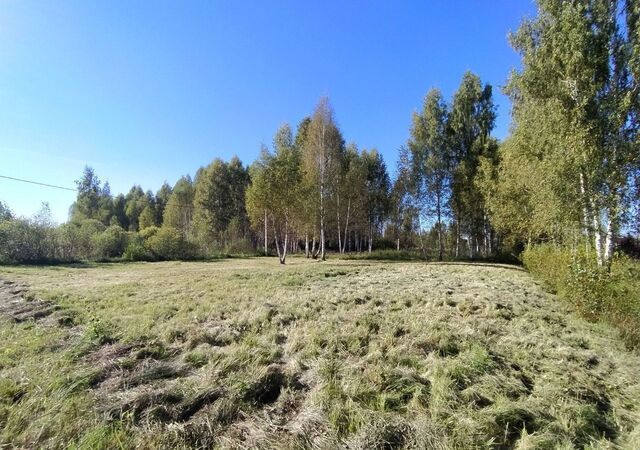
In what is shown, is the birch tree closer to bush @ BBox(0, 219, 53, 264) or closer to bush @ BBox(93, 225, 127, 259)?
bush @ BBox(93, 225, 127, 259)

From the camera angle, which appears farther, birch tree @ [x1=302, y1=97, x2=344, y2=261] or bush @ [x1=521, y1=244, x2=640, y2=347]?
birch tree @ [x1=302, y1=97, x2=344, y2=261]

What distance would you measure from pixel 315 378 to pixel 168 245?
2543 centimetres

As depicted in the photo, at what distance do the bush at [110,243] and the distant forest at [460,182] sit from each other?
5.5 inches

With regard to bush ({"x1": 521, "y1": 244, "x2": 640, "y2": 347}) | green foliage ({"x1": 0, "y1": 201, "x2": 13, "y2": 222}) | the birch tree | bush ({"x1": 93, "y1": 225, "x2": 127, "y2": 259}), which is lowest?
bush ({"x1": 521, "y1": 244, "x2": 640, "y2": 347})

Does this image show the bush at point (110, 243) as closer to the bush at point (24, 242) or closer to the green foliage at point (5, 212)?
the bush at point (24, 242)

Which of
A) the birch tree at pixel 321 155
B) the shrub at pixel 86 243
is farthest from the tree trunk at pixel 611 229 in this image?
the shrub at pixel 86 243

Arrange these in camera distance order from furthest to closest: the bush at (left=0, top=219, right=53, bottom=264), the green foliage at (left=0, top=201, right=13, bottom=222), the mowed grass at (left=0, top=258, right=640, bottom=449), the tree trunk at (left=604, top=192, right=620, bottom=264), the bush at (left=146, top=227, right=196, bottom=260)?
the bush at (left=146, top=227, right=196, bottom=260)
the green foliage at (left=0, top=201, right=13, bottom=222)
the bush at (left=0, top=219, right=53, bottom=264)
the tree trunk at (left=604, top=192, right=620, bottom=264)
the mowed grass at (left=0, top=258, right=640, bottom=449)

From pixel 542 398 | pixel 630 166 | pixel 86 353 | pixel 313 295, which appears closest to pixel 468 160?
pixel 630 166

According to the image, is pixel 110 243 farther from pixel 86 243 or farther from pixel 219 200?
pixel 219 200

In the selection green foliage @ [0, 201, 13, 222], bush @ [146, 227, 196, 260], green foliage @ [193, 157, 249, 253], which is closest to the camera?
green foliage @ [0, 201, 13, 222]

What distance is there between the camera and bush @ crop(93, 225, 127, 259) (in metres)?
24.0

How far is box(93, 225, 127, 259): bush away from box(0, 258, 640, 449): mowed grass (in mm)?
21346

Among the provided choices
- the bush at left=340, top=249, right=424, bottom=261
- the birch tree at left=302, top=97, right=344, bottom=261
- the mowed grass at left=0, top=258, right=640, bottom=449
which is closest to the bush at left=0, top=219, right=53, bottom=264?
the birch tree at left=302, top=97, right=344, bottom=261

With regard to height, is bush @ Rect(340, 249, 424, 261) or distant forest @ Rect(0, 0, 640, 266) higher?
distant forest @ Rect(0, 0, 640, 266)
